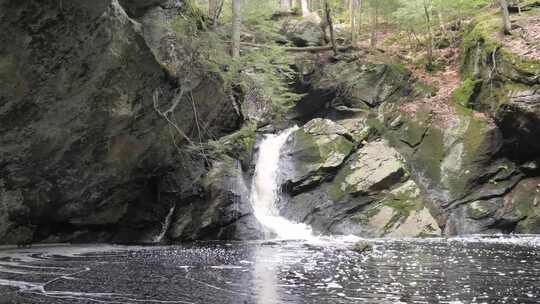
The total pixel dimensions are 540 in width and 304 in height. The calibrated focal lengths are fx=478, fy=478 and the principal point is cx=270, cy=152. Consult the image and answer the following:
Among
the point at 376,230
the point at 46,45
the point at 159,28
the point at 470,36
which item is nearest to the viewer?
the point at 46,45

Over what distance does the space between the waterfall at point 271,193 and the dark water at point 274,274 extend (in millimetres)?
4356

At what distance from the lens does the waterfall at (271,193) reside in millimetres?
17781

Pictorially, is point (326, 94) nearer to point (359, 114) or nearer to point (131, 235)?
point (359, 114)

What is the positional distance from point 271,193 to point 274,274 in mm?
10858

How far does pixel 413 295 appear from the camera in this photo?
22.9ft

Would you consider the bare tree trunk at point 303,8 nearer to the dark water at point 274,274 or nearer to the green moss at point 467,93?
the green moss at point 467,93

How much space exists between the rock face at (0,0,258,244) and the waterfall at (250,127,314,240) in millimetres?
1898

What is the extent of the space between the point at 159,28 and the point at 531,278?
1050 centimetres

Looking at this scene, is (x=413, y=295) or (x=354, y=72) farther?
(x=354, y=72)

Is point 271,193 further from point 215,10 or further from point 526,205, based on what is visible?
point 526,205

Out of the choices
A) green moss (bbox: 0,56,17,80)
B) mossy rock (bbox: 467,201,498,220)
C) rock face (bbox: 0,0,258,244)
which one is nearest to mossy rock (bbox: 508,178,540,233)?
mossy rock (bbox: 467,201,498,220)

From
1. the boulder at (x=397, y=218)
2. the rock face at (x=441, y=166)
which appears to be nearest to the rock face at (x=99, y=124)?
the rock face at (x=441, y=166)

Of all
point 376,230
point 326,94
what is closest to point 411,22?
point 326,94

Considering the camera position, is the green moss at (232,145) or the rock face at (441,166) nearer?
the green moss at (232,145)
